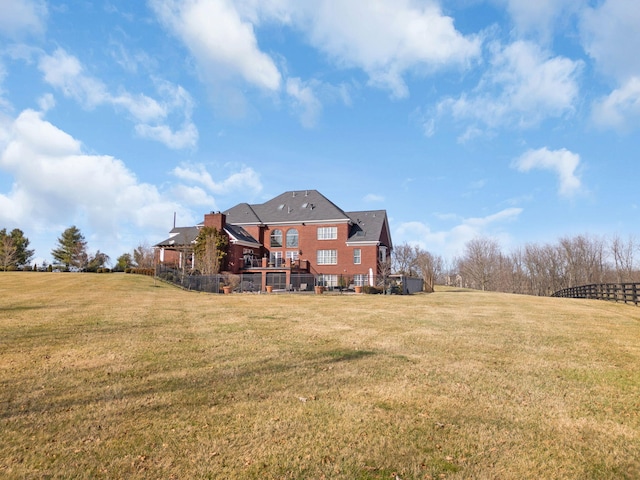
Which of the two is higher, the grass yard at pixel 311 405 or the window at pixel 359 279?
the window at pixel 359 279

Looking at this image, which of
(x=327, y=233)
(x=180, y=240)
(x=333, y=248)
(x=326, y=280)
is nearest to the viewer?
(x=180, y=240)

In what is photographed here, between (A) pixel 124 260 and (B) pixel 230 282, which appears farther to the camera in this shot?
(A) pixel 124 260

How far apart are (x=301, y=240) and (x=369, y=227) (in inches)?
318

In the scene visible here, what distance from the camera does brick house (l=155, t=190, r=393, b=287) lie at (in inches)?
1654

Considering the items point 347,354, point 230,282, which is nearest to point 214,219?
point 230,282

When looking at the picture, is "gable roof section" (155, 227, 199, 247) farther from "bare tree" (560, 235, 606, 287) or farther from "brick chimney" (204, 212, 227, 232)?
"bare tree" (560, 235, 606, 287)

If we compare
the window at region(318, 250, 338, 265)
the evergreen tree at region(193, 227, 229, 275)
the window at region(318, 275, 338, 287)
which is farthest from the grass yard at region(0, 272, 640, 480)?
the window at region(318, 250, 338, 265)

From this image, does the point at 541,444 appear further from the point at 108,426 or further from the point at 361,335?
the point at 361,335

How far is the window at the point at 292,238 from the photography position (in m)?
46.1

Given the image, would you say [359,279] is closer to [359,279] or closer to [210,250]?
[359,279]

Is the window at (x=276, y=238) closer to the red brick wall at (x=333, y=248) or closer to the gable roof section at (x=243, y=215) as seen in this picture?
the red brick wall at (x=333, y=248)

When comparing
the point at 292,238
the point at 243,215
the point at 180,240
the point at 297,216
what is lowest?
the point at 180,240

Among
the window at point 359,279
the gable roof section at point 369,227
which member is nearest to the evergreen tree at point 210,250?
the gable roof section at point 369,227

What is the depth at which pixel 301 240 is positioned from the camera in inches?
1802
